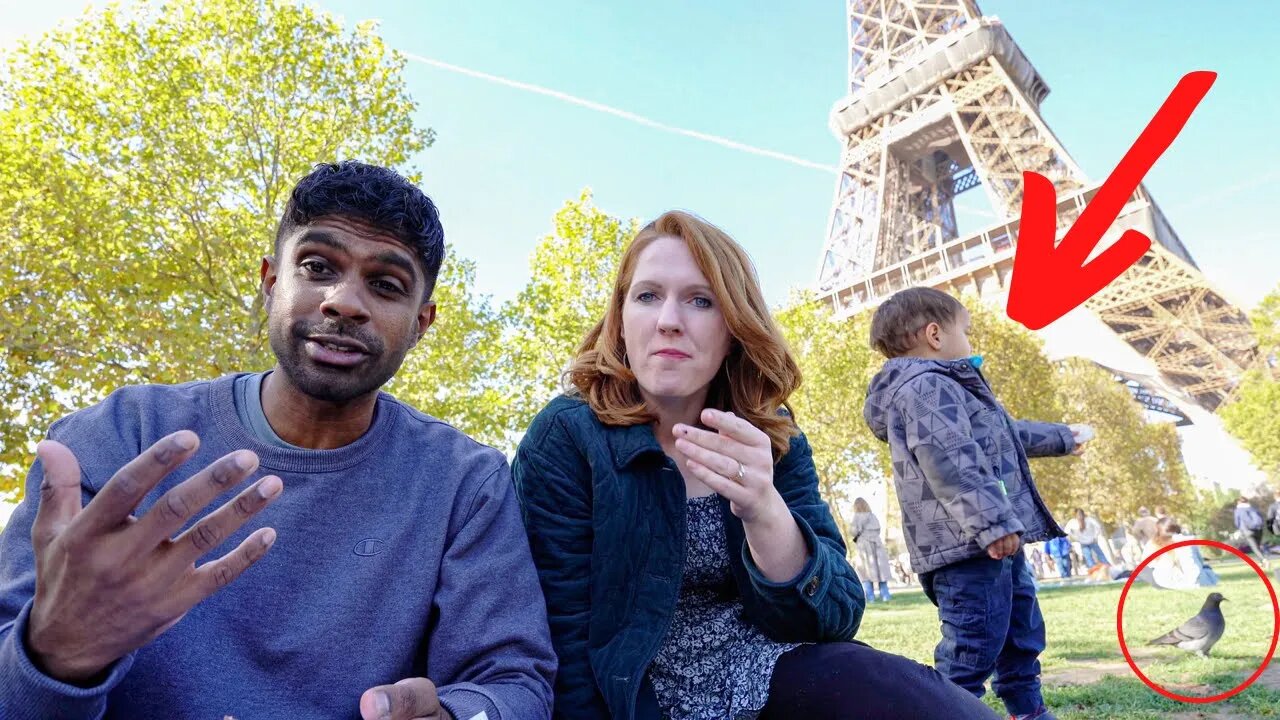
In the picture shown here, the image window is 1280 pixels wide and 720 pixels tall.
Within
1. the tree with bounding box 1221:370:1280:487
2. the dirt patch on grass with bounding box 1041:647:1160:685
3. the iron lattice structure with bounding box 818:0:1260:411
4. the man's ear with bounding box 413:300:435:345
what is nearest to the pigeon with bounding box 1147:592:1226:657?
the dirt patch on grass with bounding box 1041:647:1160:685

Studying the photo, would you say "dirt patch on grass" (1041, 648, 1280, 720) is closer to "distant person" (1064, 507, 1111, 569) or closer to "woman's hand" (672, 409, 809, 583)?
"woman's hand" (672, 409, 809, 583)

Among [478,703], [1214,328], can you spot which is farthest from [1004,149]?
[478,703]

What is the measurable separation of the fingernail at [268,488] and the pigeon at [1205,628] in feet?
21.0

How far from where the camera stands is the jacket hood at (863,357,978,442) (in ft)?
13.2

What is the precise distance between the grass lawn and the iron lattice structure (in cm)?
2727

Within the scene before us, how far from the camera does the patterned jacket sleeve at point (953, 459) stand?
352cm

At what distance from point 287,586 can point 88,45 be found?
1310 cm

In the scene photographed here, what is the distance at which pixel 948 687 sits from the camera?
1858 mm

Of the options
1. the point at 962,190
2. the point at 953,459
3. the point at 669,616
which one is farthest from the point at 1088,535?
the point at 962,190

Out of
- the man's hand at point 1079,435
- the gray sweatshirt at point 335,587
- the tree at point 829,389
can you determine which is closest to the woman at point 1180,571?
the man's hand at point 1079,435

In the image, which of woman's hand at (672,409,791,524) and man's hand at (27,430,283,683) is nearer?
man's hand at (27,430,283,683)

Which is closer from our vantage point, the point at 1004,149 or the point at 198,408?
the point at 198,408

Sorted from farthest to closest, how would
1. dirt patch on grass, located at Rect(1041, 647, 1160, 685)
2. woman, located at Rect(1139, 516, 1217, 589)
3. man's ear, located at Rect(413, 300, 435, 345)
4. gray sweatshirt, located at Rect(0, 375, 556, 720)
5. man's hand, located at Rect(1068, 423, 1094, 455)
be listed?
1. woman, located at Rect(1139, 516, 1217, 589)
2. dirt patch on grass, located at Rect(1041, 647, 1160, 685)
3. man's hand, located at Rect(1068, 423, 1094, 455)
4. man's ear, located at Rect(413, 300, 435, 345)
5. gray sweatshirt, located at Rect(0, 375, 556, 720)

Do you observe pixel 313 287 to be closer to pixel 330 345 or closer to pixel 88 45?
pixel 330 345
